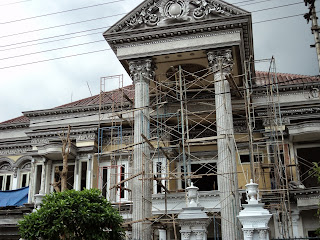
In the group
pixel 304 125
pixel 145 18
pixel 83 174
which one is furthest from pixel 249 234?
pixel 83 174

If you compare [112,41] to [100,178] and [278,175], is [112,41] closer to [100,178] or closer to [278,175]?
[100,178]

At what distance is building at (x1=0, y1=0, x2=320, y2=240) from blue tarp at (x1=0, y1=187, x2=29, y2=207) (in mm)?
907

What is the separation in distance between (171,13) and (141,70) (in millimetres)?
3877

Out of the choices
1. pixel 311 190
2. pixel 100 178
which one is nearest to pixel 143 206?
pixel 100 178

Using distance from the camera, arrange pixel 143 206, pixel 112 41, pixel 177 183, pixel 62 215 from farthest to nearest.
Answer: pixel 177 183 < pixel 112 41 < pixel 143 206 < pixel 62 215

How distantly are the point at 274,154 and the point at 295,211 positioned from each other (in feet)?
11.4

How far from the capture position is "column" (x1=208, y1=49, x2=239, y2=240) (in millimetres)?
21234

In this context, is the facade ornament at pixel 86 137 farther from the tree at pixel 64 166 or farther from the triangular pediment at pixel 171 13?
the triangular pediment at pixel 171 13

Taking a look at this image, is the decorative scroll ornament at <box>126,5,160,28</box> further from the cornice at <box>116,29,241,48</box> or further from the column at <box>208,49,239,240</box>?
the column at <box>208,49,239,240</box>

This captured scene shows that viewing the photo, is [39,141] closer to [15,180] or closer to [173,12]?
[15,180]

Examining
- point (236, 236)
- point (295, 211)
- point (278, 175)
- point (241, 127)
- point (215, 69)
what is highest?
point (215, 69)

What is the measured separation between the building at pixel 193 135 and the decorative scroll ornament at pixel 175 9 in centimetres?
6

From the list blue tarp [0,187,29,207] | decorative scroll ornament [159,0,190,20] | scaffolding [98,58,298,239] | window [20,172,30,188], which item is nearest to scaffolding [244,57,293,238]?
scaffolding [98,58,298,239]

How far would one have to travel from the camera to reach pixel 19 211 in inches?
1156
